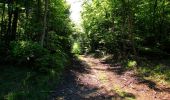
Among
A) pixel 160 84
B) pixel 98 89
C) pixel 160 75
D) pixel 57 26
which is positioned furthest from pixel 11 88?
pixel 57 26

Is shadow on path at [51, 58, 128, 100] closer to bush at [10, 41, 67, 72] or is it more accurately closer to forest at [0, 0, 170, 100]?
forest at [0, 0, 170, 100]

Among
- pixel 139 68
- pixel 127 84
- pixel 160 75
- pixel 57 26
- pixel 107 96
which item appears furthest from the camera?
pixel 57 26

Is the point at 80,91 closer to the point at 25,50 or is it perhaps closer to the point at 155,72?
the point at 25,50

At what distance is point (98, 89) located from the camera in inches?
548

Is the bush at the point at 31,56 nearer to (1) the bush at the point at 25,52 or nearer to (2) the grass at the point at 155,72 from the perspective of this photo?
(1) the bush at the point at 25,52

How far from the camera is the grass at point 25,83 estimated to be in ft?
37.1

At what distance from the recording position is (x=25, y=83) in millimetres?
13164

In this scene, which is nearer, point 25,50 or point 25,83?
point 25,83

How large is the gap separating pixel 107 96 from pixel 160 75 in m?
5.20

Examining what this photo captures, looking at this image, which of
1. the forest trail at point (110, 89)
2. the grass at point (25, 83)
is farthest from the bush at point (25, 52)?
the forest trail at point (110, 89)

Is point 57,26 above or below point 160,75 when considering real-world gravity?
above

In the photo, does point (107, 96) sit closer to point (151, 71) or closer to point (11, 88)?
point (11, 88)

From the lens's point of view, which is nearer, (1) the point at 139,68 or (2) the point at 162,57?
(1) the point at 139,68

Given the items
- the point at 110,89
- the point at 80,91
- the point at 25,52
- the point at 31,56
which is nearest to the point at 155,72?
the point at 110,89
